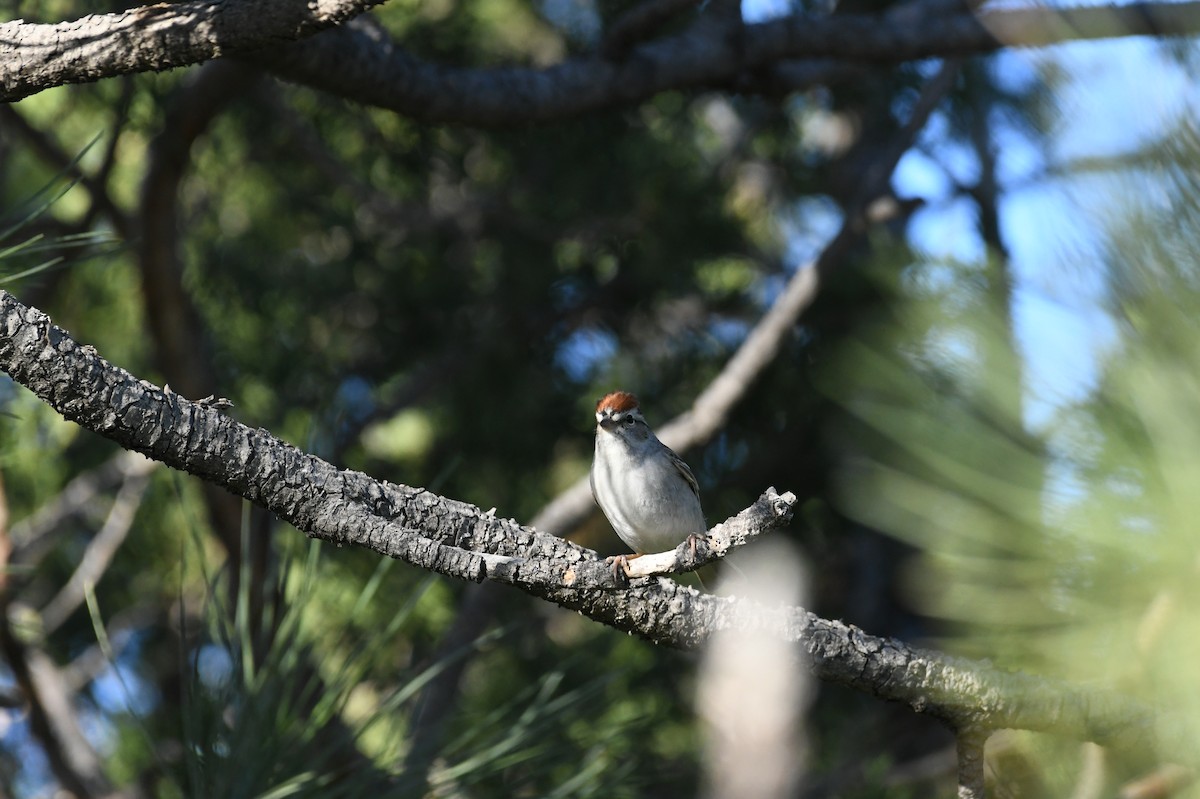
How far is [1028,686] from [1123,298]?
733mm

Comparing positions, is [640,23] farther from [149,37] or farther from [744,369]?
[149,37]

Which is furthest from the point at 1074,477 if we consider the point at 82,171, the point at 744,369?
the point at 82,171

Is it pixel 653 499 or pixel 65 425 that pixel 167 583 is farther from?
pixel 653 499

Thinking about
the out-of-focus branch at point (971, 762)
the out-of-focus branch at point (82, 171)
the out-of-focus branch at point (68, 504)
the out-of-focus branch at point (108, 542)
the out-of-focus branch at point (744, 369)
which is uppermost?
the out-of-focus branch at point (82, 171)

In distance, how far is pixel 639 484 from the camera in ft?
13.1

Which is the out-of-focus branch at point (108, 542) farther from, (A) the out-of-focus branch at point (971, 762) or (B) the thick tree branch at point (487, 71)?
(A) the out-of-focus branch at point (971, 762)

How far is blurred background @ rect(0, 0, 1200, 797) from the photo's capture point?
2.94 meters

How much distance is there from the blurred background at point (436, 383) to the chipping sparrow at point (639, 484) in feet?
1.60

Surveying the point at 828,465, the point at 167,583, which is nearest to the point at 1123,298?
the point at 828,465

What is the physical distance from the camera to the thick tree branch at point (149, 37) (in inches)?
71.8

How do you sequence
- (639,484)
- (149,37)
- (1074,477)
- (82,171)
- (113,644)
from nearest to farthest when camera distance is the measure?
(1074,477) < (149,37) < (639,484) < (82,171) < (113,644)

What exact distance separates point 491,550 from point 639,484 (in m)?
2.12

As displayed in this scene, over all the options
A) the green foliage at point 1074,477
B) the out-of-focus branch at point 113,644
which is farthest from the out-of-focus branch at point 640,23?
the out-of-focus branch at point 113,644

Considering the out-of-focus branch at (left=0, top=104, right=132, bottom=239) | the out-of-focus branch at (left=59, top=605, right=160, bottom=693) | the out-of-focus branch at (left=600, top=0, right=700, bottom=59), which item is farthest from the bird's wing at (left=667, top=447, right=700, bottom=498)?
the out-of-focus branch at (left=59, top=605, right=160, bottom=693)
